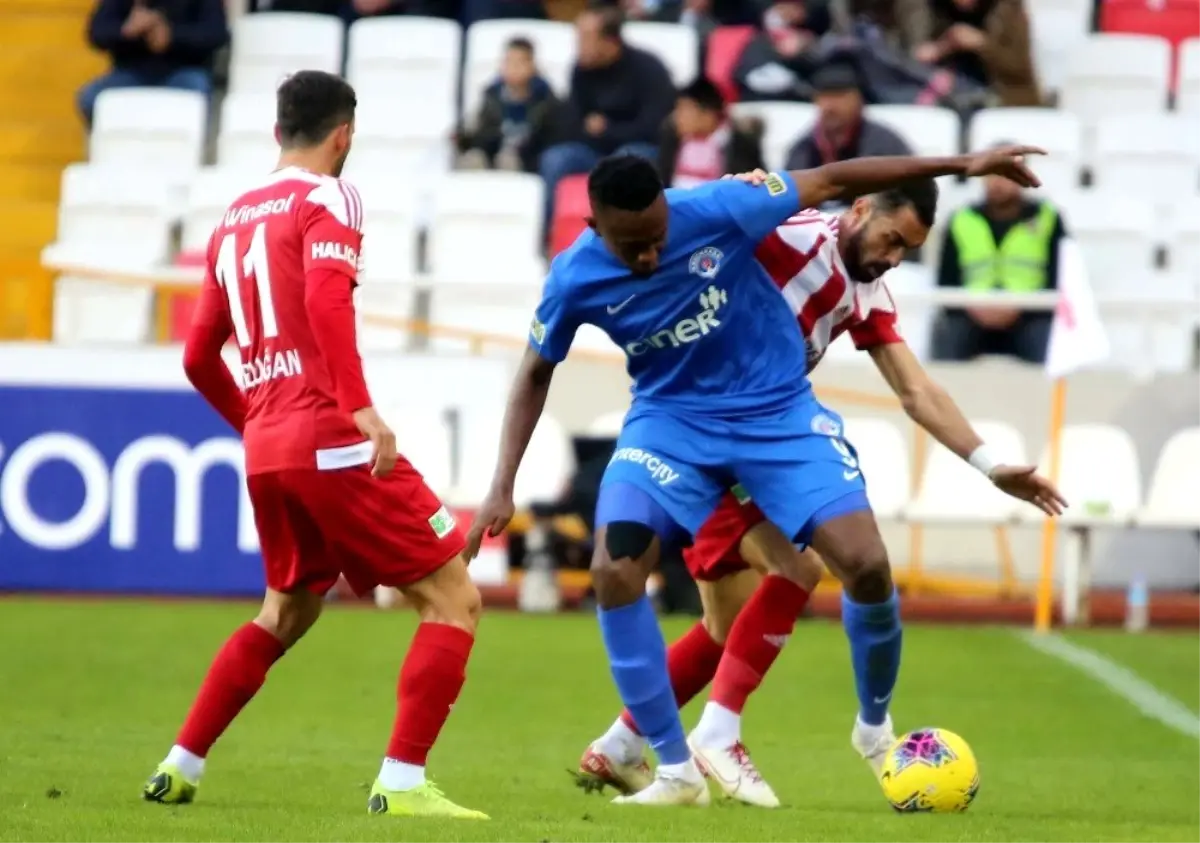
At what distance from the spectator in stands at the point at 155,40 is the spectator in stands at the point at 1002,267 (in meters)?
6.07

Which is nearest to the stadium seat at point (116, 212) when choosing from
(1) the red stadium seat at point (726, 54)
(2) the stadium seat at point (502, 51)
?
(2) the stadium seat at point (502, 51)

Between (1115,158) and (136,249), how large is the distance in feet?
23.7

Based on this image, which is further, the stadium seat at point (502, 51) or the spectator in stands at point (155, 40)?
the stadium seat at point (502, 51)

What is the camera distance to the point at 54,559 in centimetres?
1431

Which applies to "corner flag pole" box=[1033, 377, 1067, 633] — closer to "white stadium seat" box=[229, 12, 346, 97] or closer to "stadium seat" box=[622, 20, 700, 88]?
"stadium seat" box=[622, 20, 700, 88]

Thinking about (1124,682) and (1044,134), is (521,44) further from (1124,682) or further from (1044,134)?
(1124,682)

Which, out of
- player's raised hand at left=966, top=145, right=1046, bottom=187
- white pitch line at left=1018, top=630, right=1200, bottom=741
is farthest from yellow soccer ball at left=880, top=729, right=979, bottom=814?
white pitch line at left=1018, top=630, right=1200, bottom=741

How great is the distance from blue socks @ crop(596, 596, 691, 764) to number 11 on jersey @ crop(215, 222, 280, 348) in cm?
132

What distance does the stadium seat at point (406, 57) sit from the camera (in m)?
18.2

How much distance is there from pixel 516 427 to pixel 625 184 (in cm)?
91

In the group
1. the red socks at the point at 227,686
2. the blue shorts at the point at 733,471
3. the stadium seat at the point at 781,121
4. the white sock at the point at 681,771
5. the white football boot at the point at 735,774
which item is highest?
the stadium seat at the point at 781,121

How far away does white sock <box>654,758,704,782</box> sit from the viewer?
7105 mm

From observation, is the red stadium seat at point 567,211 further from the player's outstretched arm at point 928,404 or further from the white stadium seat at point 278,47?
the player's outstretched arm at point 928,404

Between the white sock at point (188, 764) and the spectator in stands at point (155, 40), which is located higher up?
the spectator in stands at point (155, 40)
